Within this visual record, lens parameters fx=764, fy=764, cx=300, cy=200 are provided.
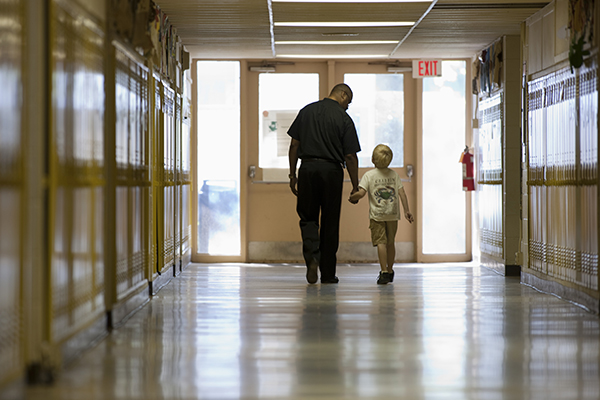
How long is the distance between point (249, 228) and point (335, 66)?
88.7 inches

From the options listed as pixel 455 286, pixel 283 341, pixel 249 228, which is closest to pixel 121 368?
pixel 283 341

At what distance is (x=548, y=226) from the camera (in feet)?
20.4

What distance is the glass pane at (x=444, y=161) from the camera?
30.7 ft

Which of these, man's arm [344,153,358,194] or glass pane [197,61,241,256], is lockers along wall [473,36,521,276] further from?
glass pane [197,61,241,256]

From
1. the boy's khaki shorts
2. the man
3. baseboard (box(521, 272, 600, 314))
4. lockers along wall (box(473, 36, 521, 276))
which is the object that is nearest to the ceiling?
lockers along wall (box(473, 36, 521, 276))

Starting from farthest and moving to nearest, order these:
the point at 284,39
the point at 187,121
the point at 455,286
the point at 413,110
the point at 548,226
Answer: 1. the point at 413,110
2. the point at 187,121
3. the point at 284,39
4. the point at 455,286
5. the point at 548,226

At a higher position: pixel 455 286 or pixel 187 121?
pixel 187 121

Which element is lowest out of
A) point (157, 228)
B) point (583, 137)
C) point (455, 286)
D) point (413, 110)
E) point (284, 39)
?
point (455, 286)

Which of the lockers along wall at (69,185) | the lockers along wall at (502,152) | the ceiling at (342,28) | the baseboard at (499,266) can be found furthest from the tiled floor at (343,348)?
Answer: the ceiling at (342,28)

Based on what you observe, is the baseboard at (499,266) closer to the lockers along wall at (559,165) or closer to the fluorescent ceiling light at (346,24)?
the lockers along wall at (559,165)

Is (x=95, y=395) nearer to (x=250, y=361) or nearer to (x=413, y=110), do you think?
(x=250, y=361)

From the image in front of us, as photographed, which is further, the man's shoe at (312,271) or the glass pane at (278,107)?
the glass pane at (278,107)

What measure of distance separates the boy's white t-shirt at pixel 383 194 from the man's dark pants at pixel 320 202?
337mm

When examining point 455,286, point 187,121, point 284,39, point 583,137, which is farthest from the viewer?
point 187,121
